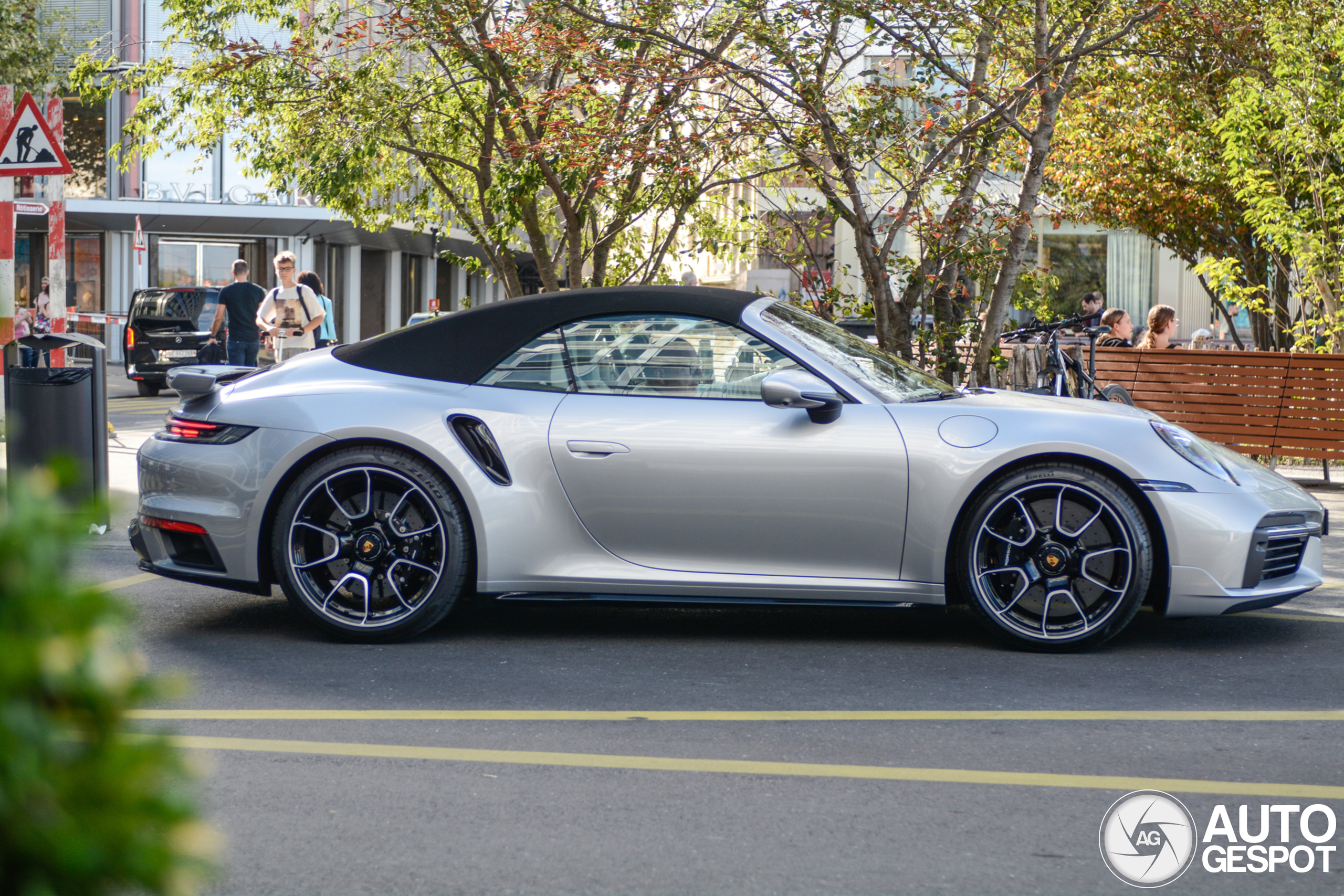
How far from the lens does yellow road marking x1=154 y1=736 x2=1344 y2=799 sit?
12.3 ft

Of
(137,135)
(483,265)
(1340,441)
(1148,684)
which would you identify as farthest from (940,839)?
(137,135)

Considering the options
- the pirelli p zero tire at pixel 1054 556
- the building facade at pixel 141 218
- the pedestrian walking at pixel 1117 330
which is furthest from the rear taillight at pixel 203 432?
the building facade at pixel 141 218

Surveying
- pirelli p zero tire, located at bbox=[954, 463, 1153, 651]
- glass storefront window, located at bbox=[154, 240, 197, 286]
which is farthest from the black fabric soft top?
glass storefront window, located at bbox=[154, 240, 197, 286]

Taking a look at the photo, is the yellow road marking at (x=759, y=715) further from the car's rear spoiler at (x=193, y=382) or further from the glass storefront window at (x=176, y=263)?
the glass storefront window at (x=176, y=263)

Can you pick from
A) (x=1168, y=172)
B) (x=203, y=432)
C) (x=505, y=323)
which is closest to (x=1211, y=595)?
(x=505, y=323)

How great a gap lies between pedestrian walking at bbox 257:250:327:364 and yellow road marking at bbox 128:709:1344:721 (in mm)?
8547

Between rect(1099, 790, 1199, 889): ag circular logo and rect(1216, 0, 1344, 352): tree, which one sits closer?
rect(1099, 790, 1199, 889): ag circular logo

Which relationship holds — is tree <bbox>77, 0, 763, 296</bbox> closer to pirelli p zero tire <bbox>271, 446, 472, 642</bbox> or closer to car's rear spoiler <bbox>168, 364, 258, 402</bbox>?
car's rear spoiler <bbox>168, 364, 258, 402</bbox>

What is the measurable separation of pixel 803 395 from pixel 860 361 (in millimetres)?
565

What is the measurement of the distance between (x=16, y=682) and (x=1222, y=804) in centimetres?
336

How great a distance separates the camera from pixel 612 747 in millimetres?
4078

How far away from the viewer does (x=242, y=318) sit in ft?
45.5

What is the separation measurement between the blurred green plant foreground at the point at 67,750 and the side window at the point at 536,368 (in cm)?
456

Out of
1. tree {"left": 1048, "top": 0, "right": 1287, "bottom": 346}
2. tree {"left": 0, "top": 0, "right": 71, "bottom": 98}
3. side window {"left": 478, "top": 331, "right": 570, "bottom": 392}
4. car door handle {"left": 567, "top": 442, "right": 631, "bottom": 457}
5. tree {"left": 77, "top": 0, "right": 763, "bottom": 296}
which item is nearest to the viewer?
car door handle {"left": 567, "top": 442, "right": 631, "bottom": 457}
